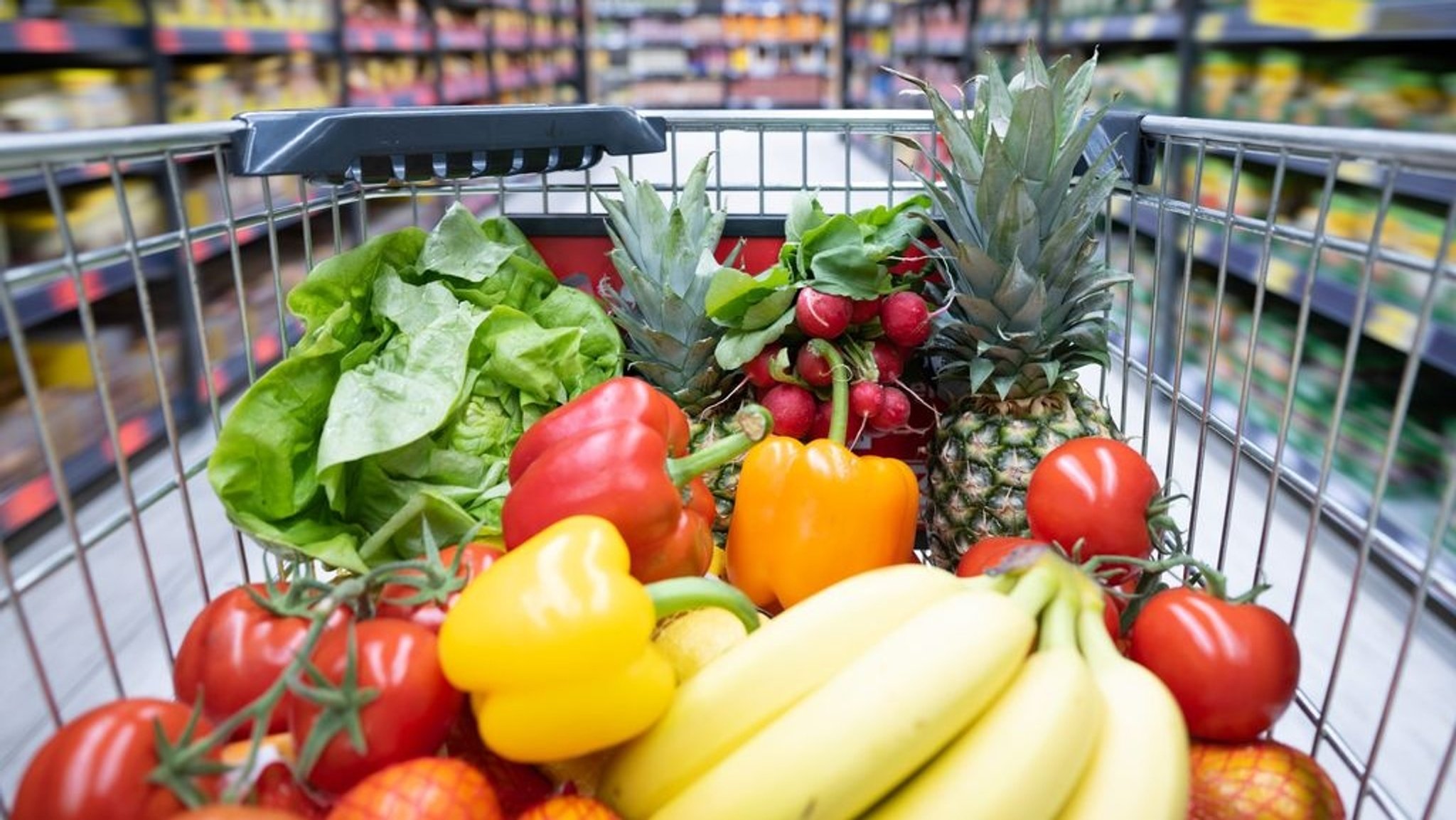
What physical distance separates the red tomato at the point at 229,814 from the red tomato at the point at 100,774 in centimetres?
5

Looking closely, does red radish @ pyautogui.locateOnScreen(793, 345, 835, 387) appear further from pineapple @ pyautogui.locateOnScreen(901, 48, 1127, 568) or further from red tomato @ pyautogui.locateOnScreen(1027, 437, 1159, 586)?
red tomato @ pyautogui.locateOnScreen(1027, 437, 1159, 586)

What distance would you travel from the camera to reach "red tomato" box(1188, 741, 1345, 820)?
809 millimetres

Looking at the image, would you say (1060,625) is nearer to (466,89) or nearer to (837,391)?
(837,391)

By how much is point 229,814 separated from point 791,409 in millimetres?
847

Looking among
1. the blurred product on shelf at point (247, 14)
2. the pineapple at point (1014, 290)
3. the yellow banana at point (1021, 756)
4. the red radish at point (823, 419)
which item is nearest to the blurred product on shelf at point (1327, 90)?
the pineapple at point (1014, 290)

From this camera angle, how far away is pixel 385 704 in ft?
2.50

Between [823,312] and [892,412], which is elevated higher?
[823,312]

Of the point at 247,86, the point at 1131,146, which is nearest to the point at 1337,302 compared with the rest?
the point at 1131,146

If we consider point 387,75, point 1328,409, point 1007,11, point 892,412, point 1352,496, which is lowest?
point 1352,496

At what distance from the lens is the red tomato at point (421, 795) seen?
0.69 metres

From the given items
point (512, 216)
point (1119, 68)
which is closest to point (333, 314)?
point (512, 216)

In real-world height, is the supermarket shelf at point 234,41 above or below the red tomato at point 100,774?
above

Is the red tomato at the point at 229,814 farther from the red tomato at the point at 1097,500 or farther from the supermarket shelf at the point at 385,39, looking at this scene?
the supermarket shelf at the point at 385,39

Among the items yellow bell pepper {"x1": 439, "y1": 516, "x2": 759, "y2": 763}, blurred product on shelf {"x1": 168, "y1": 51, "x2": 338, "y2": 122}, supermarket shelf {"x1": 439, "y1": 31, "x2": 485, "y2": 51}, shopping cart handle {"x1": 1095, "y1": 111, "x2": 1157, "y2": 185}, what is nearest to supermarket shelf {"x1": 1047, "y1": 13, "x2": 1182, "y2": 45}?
shopping cart handle {"x1": 1095, "y1": 111, "x2": 1157, "y2": 185}
